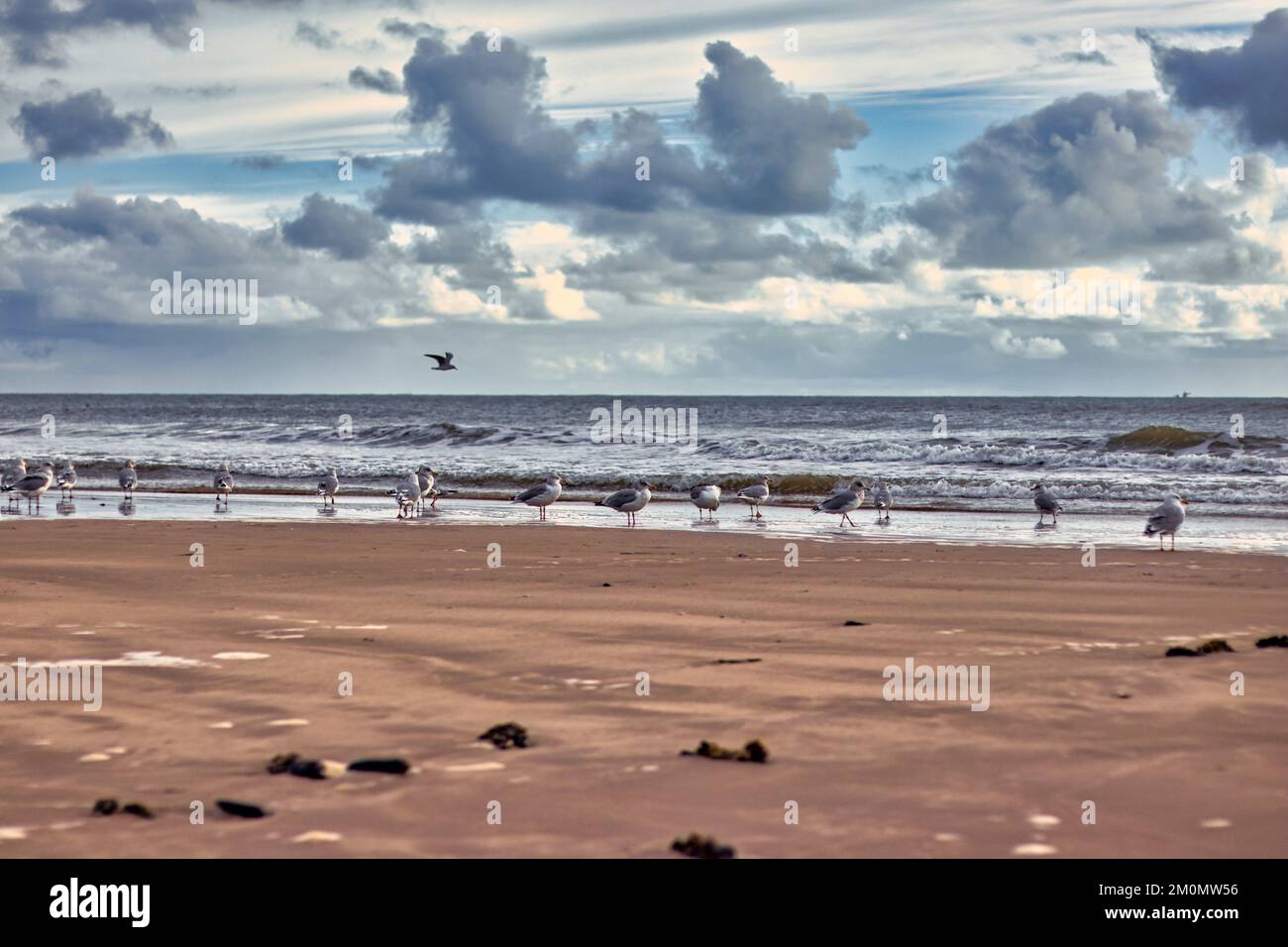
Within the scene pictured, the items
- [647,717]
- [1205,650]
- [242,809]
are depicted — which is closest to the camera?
[242,809]

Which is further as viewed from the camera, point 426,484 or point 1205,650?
point 426,484

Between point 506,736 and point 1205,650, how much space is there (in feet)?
17.8

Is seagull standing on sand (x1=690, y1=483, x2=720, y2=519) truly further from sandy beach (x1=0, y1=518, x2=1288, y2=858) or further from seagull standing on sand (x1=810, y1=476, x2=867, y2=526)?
sandy beach (x1=0, y1=518, x2=1288, y2=858)

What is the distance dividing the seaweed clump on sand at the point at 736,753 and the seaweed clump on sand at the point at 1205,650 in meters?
4.14

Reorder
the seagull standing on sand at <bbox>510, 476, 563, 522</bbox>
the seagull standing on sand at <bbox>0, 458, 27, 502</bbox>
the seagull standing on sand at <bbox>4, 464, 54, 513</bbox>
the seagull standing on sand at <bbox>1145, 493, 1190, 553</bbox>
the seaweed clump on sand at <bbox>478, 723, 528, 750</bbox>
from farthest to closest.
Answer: the seagull standing on sand at <bbox>0, 458, 27, 502</bbox>, the seagull standing on sand at <bbox>4, 464, 54, 513</bbox>, the seagull standing on sand at <bbox>510, 476, 563, 522</bbox>, the seagull standing on sand at <bbox>1145, 493, 1190, 553</bbox>, the seaweed clump on sand at <bbox>478, 723, 528, 750</bbox>

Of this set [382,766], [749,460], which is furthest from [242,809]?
[749,460]

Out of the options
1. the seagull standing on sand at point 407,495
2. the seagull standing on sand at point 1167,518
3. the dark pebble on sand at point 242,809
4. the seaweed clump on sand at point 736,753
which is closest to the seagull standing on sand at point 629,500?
the seagull standing on sand at point 407,495

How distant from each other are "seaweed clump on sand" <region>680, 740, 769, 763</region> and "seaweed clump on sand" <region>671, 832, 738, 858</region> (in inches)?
46.8

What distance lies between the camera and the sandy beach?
5.07 meters

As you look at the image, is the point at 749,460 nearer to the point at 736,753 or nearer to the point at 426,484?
the point at 426,484

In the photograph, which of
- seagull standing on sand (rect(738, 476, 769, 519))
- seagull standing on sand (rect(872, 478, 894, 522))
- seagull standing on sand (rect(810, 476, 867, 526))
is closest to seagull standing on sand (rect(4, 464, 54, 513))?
seagull standing on sand (rect(738, 476, 769, 519))

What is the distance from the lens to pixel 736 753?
6055 mm

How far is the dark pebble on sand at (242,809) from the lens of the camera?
206 inches
